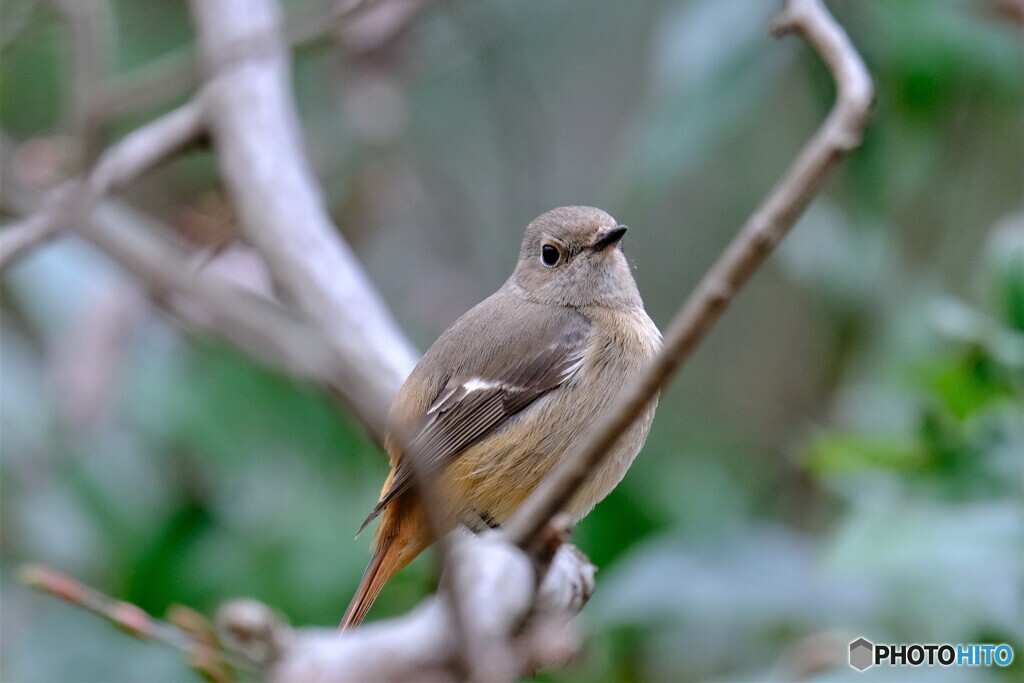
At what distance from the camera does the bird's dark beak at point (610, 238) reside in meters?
2.50

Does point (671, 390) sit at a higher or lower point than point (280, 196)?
lower

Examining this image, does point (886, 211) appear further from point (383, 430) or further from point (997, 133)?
point (383, 430)

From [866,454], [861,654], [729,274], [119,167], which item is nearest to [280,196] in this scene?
[119,167]

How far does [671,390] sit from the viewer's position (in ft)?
18.2

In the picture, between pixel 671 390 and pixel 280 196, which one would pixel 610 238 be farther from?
pixel 671 390

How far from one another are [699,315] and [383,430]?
34 cm

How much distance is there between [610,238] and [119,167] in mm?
1654

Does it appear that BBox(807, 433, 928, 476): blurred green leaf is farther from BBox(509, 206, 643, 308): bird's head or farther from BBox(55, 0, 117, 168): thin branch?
BBox(55, 0, 117, 168): thin branch

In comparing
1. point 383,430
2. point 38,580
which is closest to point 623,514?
point 38,580

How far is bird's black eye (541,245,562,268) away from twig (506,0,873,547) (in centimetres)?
134

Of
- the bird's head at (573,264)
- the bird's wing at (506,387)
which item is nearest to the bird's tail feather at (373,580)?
the bird's wing at (506,387)

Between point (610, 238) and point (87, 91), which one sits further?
point (610, 238)

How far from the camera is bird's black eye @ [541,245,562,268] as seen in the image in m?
2.75

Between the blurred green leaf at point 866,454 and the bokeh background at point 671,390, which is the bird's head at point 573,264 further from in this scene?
the blurred green leaf at point 866,454
